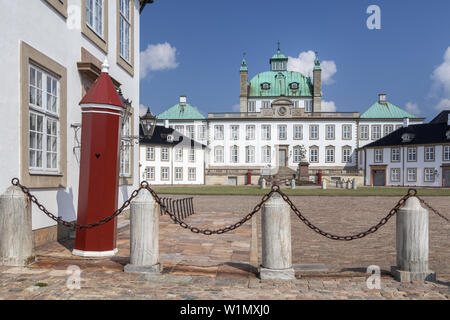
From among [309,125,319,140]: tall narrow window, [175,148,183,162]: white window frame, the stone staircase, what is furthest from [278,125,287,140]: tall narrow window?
[175,148,183,162]: white window frame

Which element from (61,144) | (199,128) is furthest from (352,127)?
(61,144)

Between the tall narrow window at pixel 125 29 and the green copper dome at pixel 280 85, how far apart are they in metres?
53.7

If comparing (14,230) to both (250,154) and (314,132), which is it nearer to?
(250,154)

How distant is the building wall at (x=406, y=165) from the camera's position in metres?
47.6

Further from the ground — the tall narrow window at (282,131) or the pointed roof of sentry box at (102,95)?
the tall narrow window at (282,131)

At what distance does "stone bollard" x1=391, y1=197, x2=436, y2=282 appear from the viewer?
497 cm

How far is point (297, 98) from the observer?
6506cm

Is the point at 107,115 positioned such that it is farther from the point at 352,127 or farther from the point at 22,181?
the point at 352,127

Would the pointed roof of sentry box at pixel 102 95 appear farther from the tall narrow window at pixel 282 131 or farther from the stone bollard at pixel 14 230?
the tall narrow window at pixel 282 131

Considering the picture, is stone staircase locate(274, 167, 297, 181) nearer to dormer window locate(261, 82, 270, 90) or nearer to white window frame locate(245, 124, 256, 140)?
white window frame locate(245, 124, 256, 140)

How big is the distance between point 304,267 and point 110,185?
315 cm

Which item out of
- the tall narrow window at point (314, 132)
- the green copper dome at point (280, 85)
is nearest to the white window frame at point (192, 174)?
the tall narrow window at point (314, 132)

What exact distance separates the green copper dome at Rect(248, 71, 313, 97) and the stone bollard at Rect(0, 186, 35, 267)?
199 feet

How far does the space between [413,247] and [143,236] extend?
3361mm
